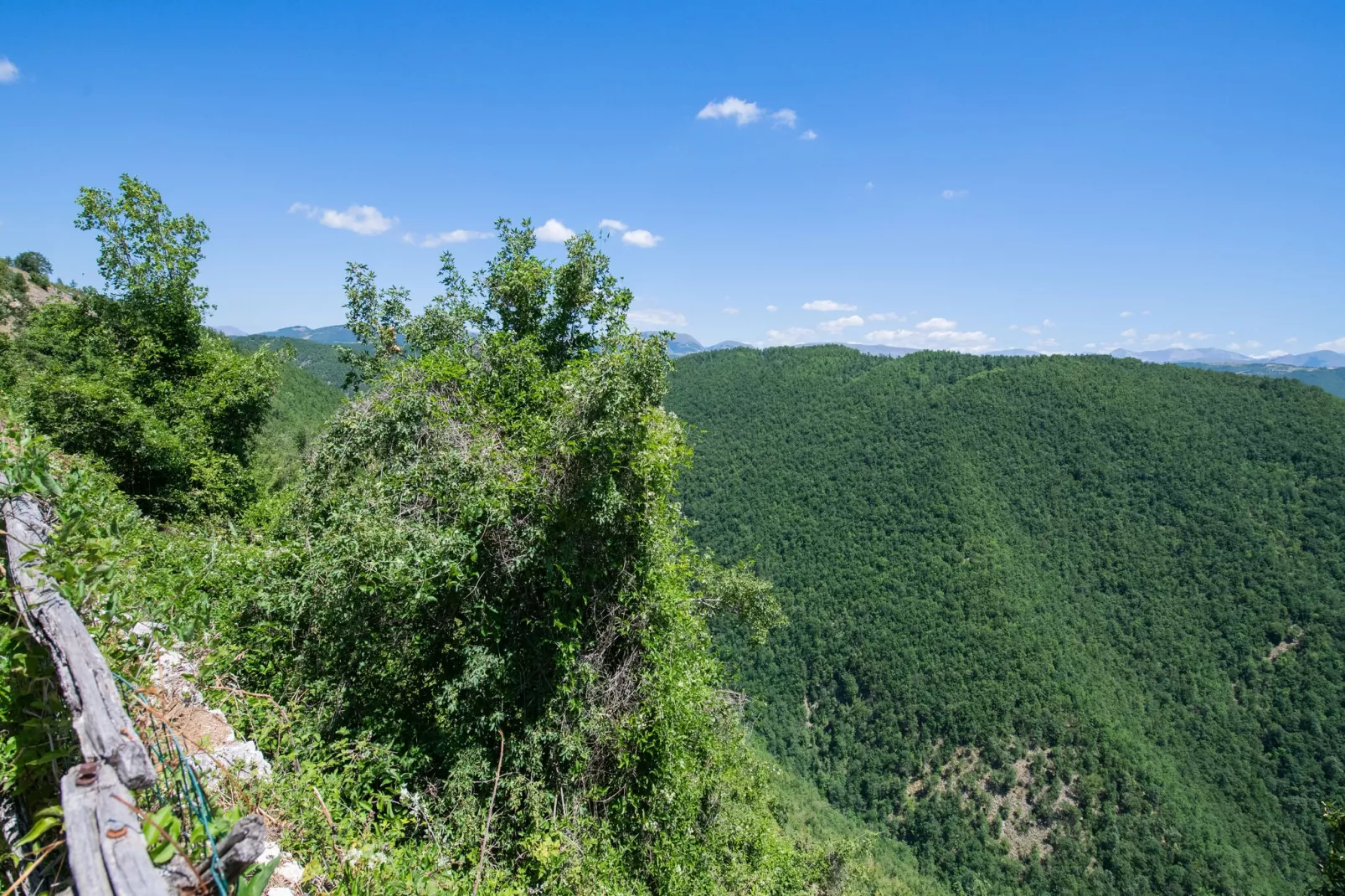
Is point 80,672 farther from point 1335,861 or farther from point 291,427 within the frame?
point 291,427

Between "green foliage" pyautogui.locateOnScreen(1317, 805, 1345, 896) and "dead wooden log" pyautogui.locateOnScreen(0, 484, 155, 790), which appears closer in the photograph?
"dead wooden log" pyautogui.locateOnScreen(0, 484, 155, 790)

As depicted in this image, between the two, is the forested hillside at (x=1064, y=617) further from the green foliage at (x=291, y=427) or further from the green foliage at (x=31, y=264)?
the green foliage at (x=31, y=264)

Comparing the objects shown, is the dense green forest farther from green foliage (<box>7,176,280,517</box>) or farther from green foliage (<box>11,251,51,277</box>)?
green foliage (<box>11,251,51,277</box>)

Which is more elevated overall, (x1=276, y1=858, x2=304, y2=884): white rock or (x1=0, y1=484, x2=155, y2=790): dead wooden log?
(x1=0, y1=484, x2=155, y2=790): dead wooden log

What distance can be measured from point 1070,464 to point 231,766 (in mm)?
104559

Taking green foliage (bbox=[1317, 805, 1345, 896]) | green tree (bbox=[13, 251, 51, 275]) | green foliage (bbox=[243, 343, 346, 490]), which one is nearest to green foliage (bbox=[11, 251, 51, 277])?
green tree (bbox=[13, 251, 51, 275])

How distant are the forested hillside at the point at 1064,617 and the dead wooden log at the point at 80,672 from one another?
4944 centimetres

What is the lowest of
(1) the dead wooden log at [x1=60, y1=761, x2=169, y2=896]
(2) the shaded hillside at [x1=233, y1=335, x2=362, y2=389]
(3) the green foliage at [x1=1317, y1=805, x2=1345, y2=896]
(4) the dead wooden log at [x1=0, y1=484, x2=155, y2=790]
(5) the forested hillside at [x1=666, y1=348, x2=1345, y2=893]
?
(5) the forested hillside at [x1=666, y1=348, x2=1345, y2=893]

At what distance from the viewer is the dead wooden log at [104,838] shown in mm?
1639

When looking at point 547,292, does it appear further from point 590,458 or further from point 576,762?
point 576,762

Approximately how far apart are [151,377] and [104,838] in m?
16.3

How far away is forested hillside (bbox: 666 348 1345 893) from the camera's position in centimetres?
5200

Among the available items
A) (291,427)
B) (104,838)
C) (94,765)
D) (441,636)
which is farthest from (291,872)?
(291,427)

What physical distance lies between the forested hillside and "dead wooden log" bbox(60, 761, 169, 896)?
49911 mm
